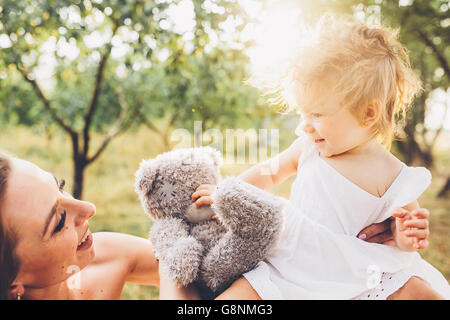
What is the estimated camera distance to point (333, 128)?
1116mm

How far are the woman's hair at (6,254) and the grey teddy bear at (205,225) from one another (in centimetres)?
36

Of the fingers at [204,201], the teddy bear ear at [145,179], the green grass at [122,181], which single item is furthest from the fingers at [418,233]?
the green grass at [122,181]

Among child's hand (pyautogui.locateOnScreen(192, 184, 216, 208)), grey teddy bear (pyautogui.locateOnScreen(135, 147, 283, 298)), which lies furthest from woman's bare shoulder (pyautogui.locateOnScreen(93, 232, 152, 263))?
child's hand (pyautogui.locateOnScreen(192, 184, 216, 208))

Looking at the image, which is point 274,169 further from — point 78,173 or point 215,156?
point 78,173

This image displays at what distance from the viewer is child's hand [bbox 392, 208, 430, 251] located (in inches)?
39.3

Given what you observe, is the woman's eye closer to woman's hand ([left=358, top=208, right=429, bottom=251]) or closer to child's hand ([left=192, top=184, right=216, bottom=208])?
child's hand ([left=192, top=184, right=216, bottom=208])

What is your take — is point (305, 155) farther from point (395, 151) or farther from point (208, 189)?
point (395, 151)

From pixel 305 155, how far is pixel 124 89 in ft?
17.3

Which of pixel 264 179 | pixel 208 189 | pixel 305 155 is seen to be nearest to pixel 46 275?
pixel 208 189

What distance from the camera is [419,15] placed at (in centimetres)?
303

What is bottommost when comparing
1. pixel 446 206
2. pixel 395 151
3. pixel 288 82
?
pixel 446 206

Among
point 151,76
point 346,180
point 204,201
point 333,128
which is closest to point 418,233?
point 346,180

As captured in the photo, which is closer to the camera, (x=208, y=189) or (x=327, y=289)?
(x=327, y=289)

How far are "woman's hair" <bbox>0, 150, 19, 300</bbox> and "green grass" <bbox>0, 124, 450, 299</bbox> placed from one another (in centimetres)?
206
